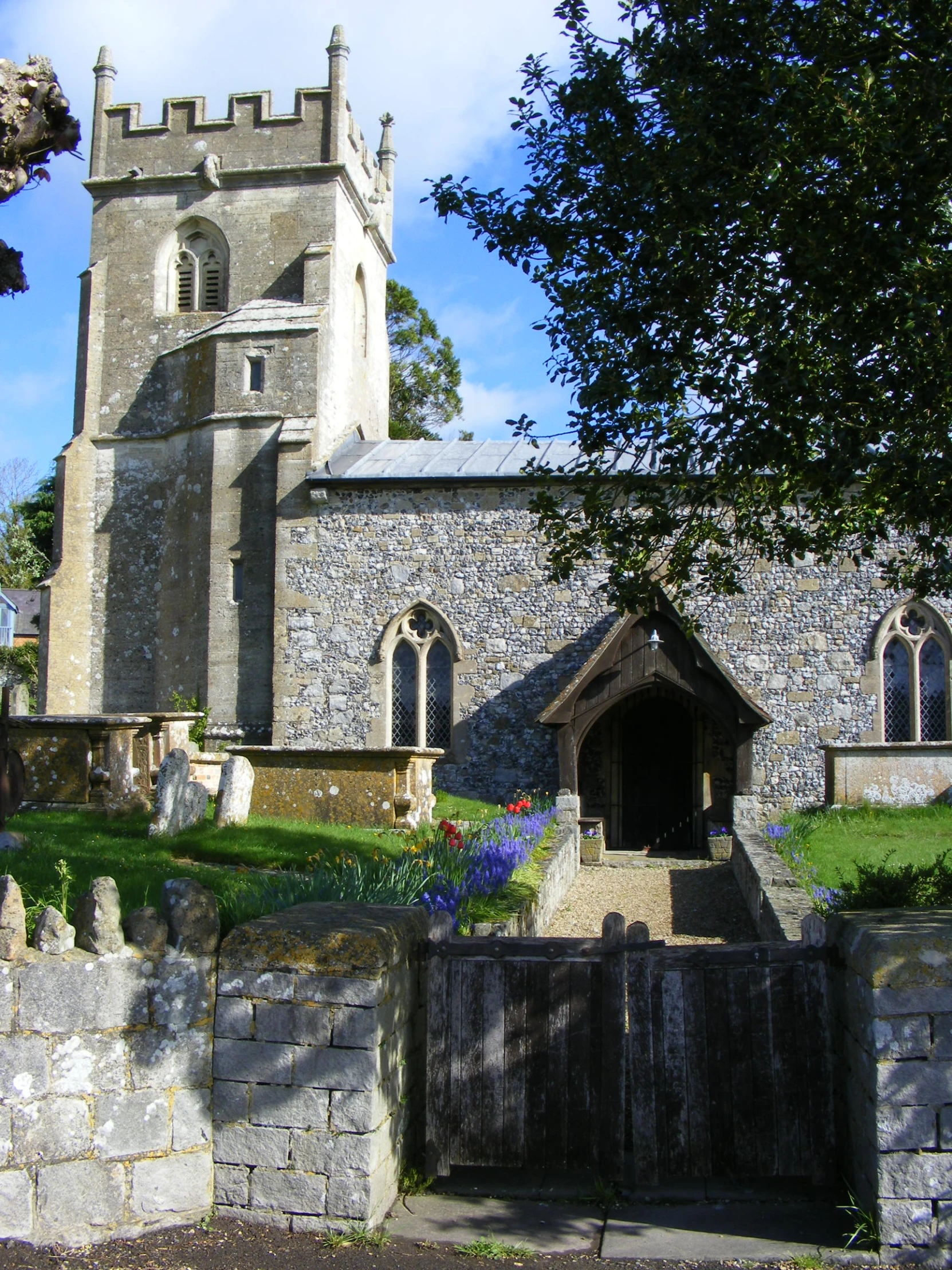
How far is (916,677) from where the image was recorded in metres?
17.7

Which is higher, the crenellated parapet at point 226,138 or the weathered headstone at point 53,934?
the crenellated parapet at point 226,138

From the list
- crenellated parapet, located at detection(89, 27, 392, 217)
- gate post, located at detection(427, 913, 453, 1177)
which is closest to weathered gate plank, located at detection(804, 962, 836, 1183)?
gate post, located at detection(427, 913, 453, 1177)

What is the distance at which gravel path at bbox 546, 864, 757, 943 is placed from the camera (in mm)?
10234

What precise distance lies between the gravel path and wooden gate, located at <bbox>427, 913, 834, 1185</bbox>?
3821 mm

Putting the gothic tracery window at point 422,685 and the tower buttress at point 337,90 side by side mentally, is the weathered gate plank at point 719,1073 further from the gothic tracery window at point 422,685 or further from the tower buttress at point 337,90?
the tower buttress at point 337,90

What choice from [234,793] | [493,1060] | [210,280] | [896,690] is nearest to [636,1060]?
[493,1060]

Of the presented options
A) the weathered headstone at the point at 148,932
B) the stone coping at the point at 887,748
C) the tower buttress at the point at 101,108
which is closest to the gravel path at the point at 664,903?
the stone coping at the point at 887,748

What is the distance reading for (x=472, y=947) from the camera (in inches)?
206

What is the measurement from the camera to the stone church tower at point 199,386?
1950cm

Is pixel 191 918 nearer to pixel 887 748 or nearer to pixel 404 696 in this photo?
pixel 887 748

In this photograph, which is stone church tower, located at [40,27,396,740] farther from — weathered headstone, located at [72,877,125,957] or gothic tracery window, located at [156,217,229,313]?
weathered headstone, located at [72,877,125,957]

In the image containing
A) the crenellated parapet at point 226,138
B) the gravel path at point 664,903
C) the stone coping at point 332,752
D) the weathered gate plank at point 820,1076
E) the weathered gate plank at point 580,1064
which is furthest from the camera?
the crenellated parapet at point 226,138

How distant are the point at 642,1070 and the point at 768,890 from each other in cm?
471

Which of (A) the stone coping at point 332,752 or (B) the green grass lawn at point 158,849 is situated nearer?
(B) the green grass lawn at point 158,849
